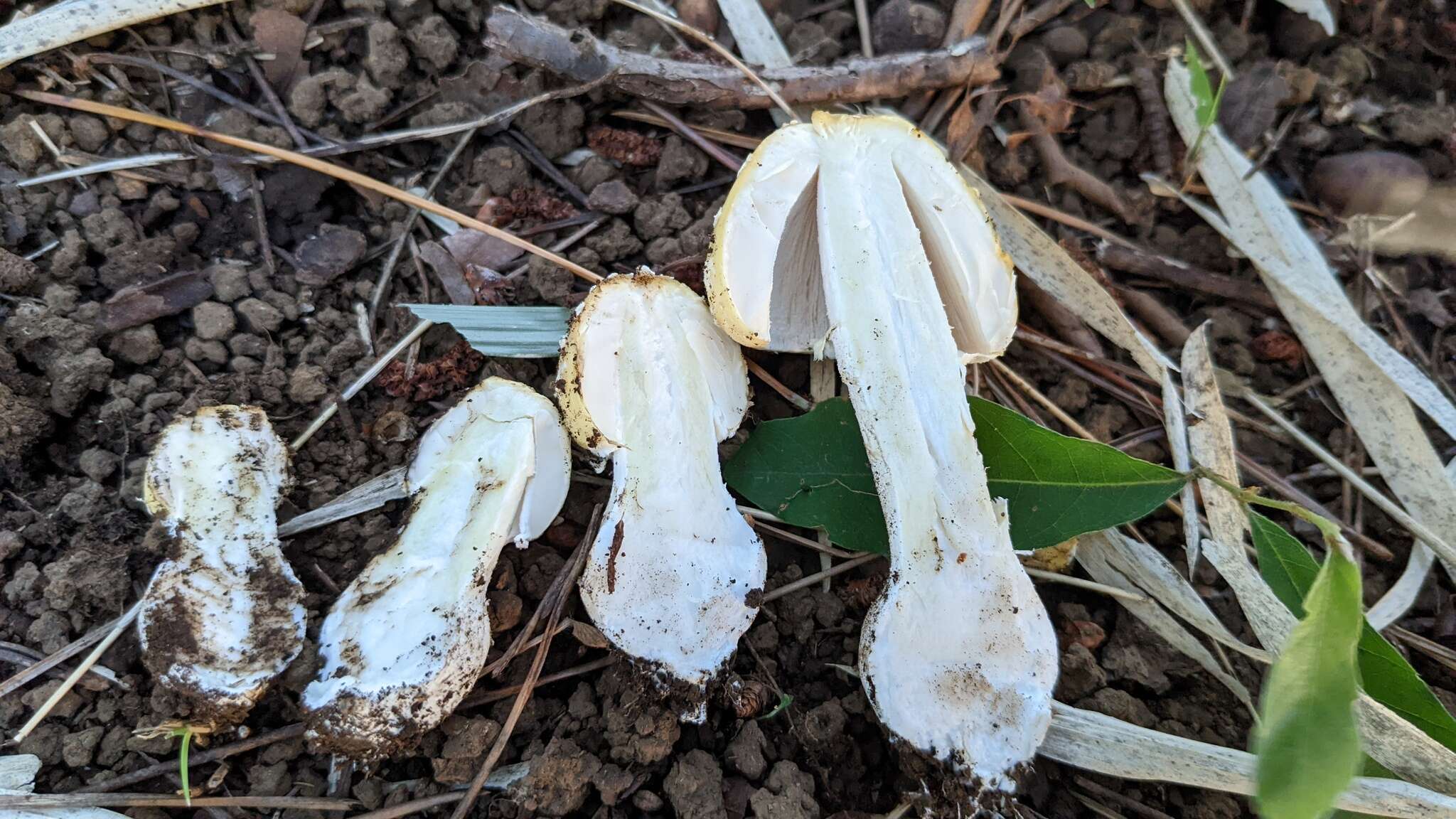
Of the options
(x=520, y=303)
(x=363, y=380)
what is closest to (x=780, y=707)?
(x=520, y=303)

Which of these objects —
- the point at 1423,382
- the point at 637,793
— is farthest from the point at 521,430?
the point at 1423,382

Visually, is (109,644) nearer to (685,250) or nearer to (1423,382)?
(685,250)

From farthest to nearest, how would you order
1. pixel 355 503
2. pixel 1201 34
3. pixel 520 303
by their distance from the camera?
pixel 1201 34 → pixel 520 303 → pixel 355 503

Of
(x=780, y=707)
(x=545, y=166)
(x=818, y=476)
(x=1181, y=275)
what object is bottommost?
(x=780, y=707)

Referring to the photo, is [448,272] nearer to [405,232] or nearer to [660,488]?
[405,232]

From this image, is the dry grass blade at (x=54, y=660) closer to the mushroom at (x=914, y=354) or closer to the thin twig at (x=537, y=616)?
the thin twig at (x=537, y=616)

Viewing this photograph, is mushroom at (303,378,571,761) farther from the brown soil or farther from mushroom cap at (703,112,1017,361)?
mushroom cap at (703,112,1017,361)

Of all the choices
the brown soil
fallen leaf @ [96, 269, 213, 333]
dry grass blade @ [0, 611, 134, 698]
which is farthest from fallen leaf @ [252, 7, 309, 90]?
dry grass blade @ [0, 611, 134, 698]
